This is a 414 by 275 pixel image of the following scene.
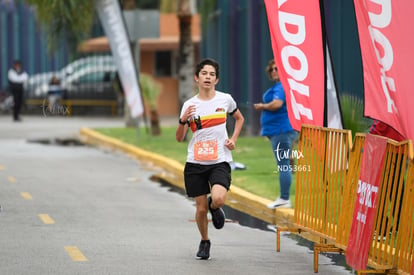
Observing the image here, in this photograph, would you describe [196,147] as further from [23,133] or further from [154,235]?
[23,133]

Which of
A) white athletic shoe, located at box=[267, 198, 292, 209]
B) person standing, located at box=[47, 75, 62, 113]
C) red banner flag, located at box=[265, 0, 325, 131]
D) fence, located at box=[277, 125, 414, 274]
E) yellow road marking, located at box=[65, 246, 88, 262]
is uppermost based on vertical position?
red banner flag, located at box=[265, 0, 325, 131]

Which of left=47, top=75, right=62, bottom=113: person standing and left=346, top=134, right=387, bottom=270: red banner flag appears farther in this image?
left=47, top=75, right=62, bottom=113: person standing

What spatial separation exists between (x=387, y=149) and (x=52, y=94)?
117 ft

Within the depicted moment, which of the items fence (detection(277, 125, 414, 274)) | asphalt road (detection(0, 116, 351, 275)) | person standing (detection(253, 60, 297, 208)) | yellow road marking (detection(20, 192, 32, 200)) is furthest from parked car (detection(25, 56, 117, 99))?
fence (detection(277, 125, 414, 274))

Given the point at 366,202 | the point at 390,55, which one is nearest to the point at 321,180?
the point at 366,202

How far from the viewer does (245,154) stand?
21.6 metres

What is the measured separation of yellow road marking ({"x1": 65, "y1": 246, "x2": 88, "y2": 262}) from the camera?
32.8ft

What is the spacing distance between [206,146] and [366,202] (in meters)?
1.93

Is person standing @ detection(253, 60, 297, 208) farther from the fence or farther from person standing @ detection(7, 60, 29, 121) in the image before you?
person standing @ detection(7, 60, 29, 121)

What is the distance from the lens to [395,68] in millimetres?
8641

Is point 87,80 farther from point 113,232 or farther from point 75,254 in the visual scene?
point 75,254

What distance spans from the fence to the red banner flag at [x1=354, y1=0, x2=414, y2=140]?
31 centimetres

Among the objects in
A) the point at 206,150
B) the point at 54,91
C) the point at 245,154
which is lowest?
the point at 54,91

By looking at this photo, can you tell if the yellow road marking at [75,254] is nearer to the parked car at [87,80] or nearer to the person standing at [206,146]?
the person standing at [206,146]
